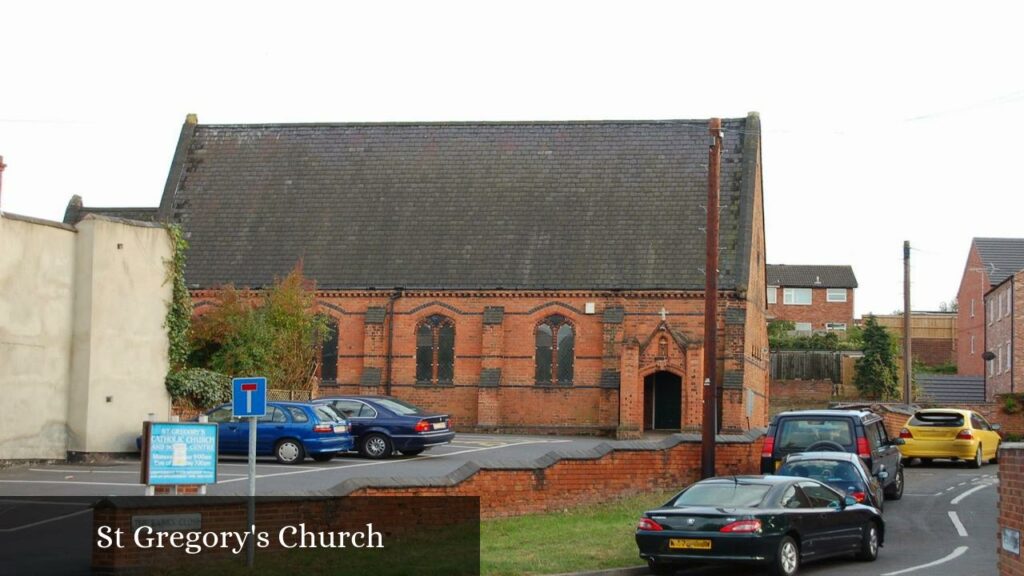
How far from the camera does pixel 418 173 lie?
1971 inches

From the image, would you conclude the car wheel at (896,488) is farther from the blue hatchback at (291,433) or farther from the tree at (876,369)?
the tree at (876,369)

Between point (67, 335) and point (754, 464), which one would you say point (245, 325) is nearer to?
point (67, 335)

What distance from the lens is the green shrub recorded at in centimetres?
3077

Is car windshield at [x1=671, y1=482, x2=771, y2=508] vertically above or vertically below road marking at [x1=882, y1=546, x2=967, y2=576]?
above

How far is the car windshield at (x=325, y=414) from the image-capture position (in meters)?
28.6

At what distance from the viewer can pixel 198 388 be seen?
31297 mm

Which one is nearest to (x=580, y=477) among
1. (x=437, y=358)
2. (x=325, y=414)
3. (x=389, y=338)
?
(x=325, y=414)

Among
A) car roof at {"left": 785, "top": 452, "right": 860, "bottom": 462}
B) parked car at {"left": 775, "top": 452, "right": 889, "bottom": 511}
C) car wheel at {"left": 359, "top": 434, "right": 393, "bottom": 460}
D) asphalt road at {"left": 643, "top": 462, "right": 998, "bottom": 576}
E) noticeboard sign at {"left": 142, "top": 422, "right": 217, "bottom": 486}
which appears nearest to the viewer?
noticeboard sign at {"left": 142, "top": 422, "right": 217, "bottom": 486}

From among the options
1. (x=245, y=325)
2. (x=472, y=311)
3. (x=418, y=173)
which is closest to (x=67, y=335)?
(x=245, y=325)


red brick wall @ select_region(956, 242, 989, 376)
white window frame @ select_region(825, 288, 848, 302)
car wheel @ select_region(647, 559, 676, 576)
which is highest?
white window frame @ select_region(825, 288, 848, 302)

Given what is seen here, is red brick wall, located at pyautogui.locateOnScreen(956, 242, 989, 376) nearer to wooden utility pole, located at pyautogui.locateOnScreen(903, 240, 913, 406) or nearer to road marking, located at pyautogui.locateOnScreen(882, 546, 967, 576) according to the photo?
wooden utility pole, located at pyautogui.locateOnScreen(903, 240, 913, 406)

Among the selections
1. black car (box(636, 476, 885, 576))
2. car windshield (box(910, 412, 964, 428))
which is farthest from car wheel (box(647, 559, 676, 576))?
car windshield (box(910, 412, 964, 428))

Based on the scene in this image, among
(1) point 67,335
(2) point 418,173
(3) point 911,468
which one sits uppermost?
(2) point 418,173

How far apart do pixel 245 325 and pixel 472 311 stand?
9.48 metres
